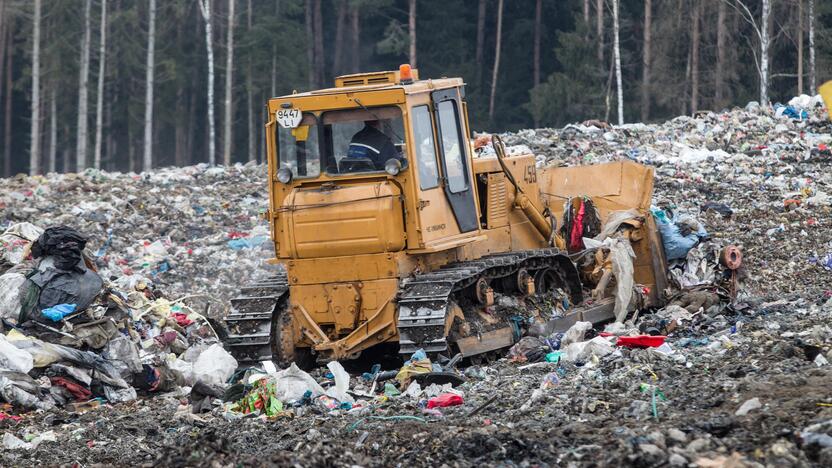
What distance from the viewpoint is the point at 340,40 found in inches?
1729

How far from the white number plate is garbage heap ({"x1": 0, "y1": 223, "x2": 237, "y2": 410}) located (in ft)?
6.52

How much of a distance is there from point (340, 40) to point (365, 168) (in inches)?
1382

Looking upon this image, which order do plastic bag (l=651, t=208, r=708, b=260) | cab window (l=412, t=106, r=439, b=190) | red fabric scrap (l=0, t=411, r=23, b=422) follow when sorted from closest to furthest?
red fabric scrap (l=0, t=411, r=23, b=422), cab window (l=412, t=106, r=439, b=190), plastic bag (l=651, t=208, r=708, b=260)

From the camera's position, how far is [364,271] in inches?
372

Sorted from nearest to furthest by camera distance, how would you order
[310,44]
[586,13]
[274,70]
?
[586,13]
[274,70]
[310,44]

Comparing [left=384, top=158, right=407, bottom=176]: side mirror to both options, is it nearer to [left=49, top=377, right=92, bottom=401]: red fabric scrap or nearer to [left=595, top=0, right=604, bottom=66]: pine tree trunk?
[left=49, top=377, right=92, bottom=401]: red fabric scrap

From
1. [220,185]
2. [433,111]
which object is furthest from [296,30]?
[433,111]

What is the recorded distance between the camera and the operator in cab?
9500mm

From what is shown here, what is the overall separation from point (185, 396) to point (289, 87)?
3328 centimetres

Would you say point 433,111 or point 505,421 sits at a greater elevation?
point 433,111

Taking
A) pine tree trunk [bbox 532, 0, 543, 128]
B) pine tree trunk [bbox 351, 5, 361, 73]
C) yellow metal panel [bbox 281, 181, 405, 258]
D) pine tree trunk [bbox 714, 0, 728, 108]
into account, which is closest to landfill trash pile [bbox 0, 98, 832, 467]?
yellow metal panel [bbox 281, 181, 405, 258]

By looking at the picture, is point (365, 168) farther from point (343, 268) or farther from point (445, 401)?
point (445, 401)

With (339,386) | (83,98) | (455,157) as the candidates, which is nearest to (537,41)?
(83,98)

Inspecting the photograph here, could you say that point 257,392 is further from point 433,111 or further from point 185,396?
point 433,111
